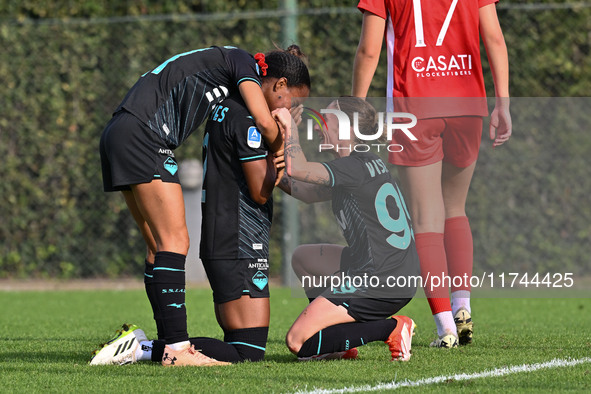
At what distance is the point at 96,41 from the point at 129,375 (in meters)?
5.56

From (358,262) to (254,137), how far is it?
74 cm

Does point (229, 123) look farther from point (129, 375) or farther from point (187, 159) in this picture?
point (187, 159)

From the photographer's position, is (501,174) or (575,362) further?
(501,174)

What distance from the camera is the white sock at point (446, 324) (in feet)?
15.5

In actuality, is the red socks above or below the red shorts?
below

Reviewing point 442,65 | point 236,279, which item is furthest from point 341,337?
point 442,65

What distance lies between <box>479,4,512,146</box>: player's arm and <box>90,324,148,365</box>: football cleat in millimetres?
2117

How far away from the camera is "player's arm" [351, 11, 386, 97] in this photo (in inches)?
195

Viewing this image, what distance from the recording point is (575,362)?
4133 mm

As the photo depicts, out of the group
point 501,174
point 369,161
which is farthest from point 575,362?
point 501,174

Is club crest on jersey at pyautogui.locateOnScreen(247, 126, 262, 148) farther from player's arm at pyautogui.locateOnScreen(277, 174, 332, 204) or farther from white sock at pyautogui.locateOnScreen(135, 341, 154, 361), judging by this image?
white sock at pyautogui.locateOnScreen(135, 341, 154, 361)

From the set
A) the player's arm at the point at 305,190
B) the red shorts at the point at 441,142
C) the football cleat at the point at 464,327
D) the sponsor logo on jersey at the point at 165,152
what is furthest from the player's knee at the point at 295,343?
the red shorts at the point at 441,142

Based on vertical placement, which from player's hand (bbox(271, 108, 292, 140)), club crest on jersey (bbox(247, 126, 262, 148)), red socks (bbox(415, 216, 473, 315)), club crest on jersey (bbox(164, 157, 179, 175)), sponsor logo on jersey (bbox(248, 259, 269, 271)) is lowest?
red socks (bbox(415, 216, 473, 315))

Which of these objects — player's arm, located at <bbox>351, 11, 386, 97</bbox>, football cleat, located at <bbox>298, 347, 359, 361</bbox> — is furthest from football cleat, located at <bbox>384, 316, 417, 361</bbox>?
player's arm, located at <bbox>351, 11, 386, 97</bbox>
